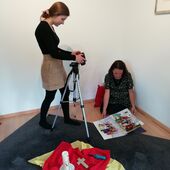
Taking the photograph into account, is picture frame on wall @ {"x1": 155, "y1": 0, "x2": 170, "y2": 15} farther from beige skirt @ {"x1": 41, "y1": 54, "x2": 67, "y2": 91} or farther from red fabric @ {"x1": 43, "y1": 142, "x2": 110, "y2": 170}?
red fabric @ {"x1": 43, "y1": 142, "x2": 110, "y2": 170}

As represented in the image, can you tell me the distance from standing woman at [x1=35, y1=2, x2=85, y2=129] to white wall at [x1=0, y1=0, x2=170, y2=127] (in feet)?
1.90

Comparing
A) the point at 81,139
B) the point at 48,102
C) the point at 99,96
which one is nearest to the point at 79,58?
the point at 48,102

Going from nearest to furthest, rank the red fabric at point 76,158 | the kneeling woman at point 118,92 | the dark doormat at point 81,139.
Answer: the red fabric at point 76,158 → the dark doormat at point 81,139 → the kneeling woman at point 118,92

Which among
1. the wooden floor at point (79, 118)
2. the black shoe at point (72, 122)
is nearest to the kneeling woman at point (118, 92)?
the wooden floor at point (79, 118)

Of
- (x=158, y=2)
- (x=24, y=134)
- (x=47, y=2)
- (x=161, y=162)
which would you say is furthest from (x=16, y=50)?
(x=161, y=162)

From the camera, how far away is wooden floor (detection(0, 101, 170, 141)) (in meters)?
2.21

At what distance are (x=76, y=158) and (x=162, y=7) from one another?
1.66 meters

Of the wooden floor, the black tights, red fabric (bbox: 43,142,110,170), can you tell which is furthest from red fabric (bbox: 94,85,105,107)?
red fabric (bbox: 43,142,110,170)

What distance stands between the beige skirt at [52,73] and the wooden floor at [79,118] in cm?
67

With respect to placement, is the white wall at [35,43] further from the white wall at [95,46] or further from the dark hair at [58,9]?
the dark hair at [58,9]

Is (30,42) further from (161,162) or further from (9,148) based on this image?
(161,162)

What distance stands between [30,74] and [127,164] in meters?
1.57

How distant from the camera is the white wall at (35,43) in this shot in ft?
7.76

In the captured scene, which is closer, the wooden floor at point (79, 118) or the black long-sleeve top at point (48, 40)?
the black long-sleeve top at point (48, 40)
